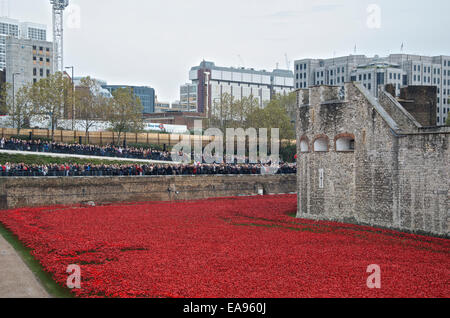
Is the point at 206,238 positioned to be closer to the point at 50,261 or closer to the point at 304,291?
the point at 50,261

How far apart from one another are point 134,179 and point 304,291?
1297 inches

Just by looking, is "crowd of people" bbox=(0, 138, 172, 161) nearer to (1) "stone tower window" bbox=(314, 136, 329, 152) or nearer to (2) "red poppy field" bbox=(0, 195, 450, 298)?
(2) "red poppy field" bbox=(0, 195, 450, 298)

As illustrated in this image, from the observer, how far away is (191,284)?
62.0 feet

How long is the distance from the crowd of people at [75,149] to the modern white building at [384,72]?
108 m

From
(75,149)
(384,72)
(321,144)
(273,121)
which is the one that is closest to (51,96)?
(75,149)

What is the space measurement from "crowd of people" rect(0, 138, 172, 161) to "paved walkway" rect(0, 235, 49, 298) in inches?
1248

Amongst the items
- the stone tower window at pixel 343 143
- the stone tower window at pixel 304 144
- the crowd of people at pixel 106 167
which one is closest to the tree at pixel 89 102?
the crowd of people at pixel 106 167

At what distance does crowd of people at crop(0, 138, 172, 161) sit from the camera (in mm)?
53812

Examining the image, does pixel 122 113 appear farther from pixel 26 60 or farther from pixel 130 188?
pixel 26 60

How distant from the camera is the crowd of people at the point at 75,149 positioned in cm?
5381

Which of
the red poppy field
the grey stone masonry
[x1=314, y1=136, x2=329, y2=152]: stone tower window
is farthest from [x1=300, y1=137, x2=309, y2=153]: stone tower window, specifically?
the red poppy field

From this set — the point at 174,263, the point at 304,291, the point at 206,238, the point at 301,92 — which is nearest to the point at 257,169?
the point at 301,92

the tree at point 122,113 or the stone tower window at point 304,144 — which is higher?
the tree at point 122,113

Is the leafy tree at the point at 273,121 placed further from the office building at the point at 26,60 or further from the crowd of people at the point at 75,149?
the office building at the point at 26,60
